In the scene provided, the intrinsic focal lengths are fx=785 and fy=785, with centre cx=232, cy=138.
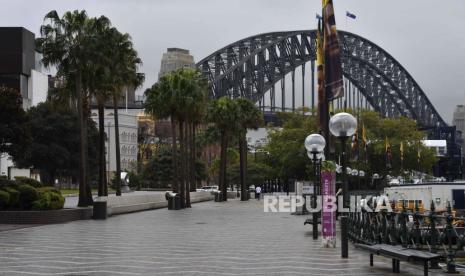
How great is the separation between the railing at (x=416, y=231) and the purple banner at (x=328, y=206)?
82 centimetres

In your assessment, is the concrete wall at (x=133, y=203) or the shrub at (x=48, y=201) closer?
the shrub at (x=48, y=201)

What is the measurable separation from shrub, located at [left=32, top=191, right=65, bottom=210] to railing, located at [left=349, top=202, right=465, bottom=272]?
59.6 feet

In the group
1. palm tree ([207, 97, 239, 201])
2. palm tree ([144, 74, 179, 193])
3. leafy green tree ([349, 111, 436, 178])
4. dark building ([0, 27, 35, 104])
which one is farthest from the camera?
dark building ([0, 27, 35, 104])

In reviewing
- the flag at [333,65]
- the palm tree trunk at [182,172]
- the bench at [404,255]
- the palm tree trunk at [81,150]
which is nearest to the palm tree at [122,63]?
the palm tree trunk at [81,150]

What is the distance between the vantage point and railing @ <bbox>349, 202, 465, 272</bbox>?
14.7 meters

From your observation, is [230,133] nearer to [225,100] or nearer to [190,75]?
[225,100]

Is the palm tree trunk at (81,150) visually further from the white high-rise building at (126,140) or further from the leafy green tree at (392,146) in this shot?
the white high-rise building at (126,140)

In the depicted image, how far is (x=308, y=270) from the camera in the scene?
53.8 feet

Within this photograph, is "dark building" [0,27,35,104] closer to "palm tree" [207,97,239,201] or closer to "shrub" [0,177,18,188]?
"palm tree" [207,97,239,201]

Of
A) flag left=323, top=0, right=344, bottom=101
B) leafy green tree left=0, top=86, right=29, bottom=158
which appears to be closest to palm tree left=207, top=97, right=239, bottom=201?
leafy green tree left=0, top=86, right=29, bottom=158

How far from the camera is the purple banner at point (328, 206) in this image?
73.8ft

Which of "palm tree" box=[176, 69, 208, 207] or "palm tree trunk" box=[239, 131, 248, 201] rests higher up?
"palm tree" box=[176, 69, 208, 207]

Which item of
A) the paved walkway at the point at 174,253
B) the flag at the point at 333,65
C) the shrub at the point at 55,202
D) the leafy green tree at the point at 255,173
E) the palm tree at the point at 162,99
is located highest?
the palm tree at the point at 162,99

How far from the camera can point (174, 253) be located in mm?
20578
